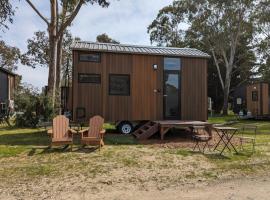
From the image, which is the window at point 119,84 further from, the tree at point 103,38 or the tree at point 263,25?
the tree at point 103,38

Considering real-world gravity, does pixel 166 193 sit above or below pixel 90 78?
below

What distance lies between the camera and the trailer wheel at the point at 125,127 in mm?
13234

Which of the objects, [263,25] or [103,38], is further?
[103,38]

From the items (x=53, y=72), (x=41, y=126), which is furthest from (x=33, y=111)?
(x=53, y=72)

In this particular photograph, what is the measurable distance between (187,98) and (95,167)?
280 inches

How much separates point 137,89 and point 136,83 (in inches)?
8.7

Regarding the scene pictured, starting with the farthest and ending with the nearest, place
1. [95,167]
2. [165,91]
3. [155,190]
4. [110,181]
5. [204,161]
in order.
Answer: [165,91] → [204,161] → [95,167] → [110,181] → [155,190]

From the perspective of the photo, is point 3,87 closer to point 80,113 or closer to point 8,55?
point 8,55

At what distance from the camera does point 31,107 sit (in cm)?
1590

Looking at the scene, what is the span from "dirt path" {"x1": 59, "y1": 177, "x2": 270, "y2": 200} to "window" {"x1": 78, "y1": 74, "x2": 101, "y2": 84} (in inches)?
285

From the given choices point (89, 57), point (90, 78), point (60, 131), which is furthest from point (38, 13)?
point (60, 131)

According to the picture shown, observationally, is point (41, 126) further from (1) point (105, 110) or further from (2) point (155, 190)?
(2) point (155, 190)

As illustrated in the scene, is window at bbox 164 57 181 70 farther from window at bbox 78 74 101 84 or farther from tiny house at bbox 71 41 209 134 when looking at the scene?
window at bbox 78 74 101 84

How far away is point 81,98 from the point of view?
41.2ft
